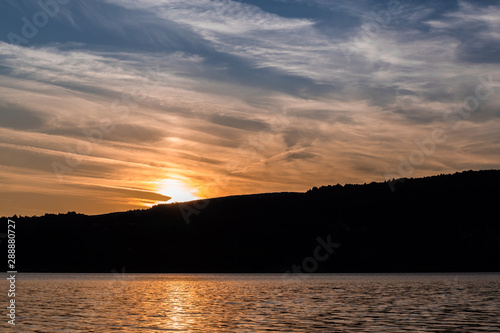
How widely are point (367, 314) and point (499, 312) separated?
13000 mm

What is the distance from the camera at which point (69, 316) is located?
196ft

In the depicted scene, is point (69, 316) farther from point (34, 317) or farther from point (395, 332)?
point (395, 332)

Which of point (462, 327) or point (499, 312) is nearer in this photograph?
point (462, 327)

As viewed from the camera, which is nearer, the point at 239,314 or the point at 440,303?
the point at 239,314

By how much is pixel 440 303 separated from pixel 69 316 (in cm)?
4200

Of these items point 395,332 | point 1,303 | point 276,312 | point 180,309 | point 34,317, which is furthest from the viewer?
point 1,303

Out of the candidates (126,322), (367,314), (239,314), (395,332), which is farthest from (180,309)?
(395,332)

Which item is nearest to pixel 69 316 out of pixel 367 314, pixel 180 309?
pixel 180 309

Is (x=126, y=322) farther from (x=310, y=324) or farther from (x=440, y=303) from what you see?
(x=440, y=303)

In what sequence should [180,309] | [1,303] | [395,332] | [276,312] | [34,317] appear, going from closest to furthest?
[395,332], [34,317], [276,312], [180,309], [1,303]

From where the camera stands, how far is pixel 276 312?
6262 cm

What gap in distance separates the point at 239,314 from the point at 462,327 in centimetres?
2180

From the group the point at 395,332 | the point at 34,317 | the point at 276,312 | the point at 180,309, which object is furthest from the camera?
the point at 180,309

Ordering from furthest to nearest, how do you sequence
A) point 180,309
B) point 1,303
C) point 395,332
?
1. point 1,303
2. point 180,309
3. point 395,332
